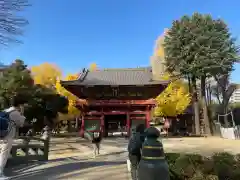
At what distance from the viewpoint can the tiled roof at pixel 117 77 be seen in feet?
79.8

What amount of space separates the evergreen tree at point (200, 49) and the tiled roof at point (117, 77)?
5.14m

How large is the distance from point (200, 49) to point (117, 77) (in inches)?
419

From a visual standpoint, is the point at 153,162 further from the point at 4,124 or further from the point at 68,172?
the point at 68,172

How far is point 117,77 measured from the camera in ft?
87.5

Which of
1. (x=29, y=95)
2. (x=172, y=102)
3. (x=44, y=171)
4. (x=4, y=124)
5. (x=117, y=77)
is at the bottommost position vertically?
(x=44, y=171)

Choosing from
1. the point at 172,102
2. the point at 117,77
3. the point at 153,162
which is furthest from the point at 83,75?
the point at 153,162

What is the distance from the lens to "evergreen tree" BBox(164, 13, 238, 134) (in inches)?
1109

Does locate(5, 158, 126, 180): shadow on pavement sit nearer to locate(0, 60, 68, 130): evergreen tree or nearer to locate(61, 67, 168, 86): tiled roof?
locate(0, 60, 68, 130): evergreen tree

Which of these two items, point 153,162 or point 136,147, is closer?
point 153,162

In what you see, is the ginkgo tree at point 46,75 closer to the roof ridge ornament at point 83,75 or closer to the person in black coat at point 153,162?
the roof ridge ornament at point 83,75

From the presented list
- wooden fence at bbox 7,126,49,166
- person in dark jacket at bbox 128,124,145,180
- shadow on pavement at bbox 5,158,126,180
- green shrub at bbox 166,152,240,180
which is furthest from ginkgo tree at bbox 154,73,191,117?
person in dark jacket at bbox 128,124,145,180

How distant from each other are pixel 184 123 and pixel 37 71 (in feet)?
82.9

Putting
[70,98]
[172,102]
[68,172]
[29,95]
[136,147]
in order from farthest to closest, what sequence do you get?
[70,98] → [172,102] → [29,95] → [68,172] → [136,147]

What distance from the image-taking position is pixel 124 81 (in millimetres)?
25250
